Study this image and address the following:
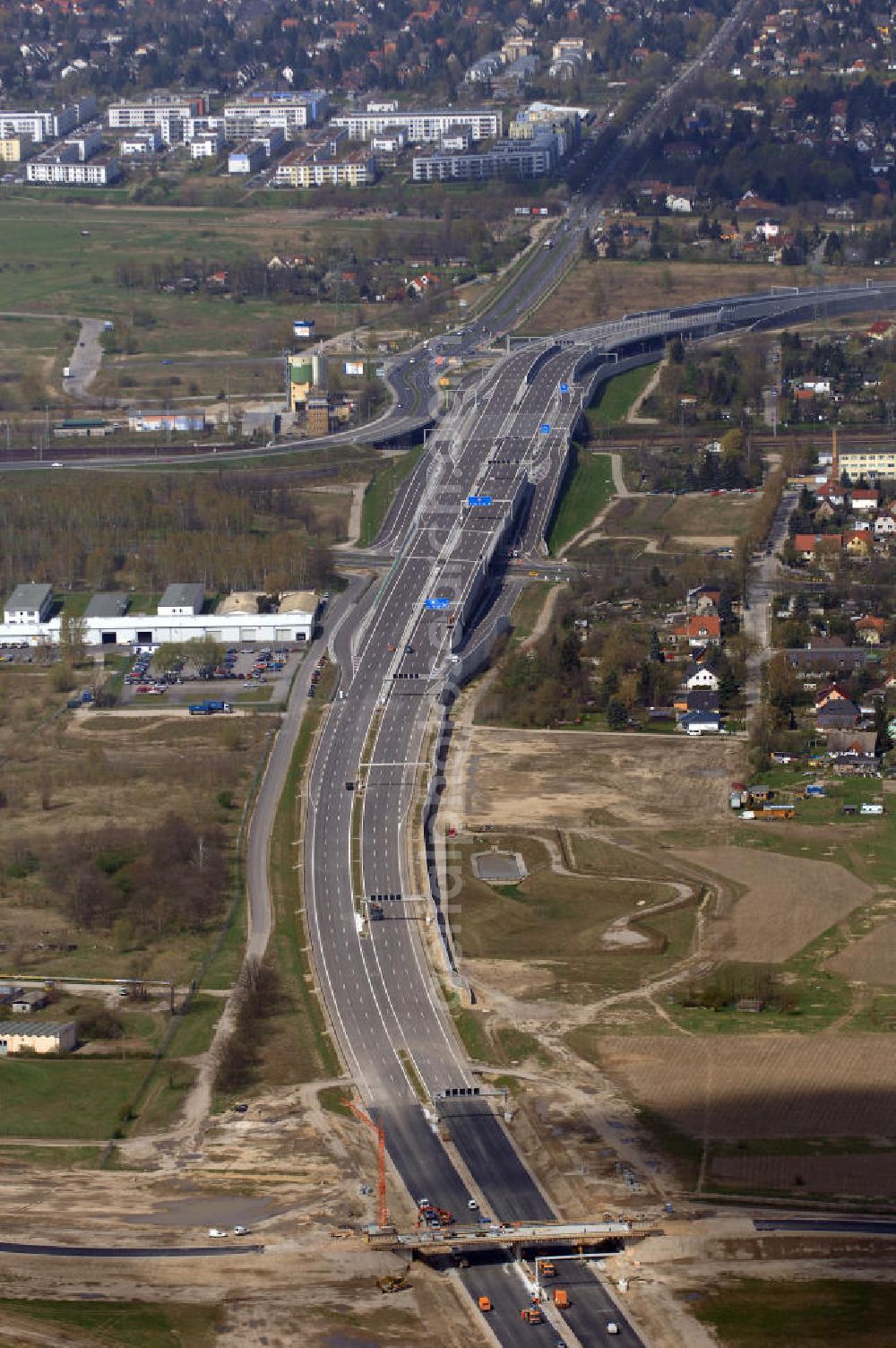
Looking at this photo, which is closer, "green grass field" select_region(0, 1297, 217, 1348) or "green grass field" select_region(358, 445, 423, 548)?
"green grass field" select_region(0, 1297, 217, 1348)

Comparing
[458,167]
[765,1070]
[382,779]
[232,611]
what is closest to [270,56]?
[458,167]

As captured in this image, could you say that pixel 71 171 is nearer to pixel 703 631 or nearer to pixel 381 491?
pixel 381 491

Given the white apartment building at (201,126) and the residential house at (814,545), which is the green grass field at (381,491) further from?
the white apartment building at (201,126)

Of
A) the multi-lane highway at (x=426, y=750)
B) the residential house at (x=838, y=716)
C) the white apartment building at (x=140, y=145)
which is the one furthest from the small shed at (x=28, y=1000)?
the white apartment building at (x=140, y=145)

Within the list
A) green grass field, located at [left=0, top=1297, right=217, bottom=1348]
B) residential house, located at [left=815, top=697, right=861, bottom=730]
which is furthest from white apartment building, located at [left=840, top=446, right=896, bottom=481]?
green grass field, located at [left=0, top=1297, right=217, bottom=1348]

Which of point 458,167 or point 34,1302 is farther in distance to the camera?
point 458,167

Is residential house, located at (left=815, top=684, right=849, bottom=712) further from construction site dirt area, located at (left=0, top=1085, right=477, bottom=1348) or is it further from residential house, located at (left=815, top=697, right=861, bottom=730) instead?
construction site dirt area, located at (left=0, top=1085, right=477, bottom=1348)

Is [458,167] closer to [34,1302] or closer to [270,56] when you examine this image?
[270,56]
